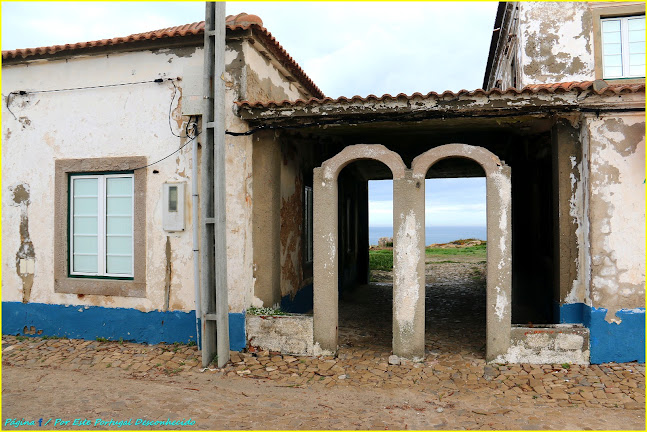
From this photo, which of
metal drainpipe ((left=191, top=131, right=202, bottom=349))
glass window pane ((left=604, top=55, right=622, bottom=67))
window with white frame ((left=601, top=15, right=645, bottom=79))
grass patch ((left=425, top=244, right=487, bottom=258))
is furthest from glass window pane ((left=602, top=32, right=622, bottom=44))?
grass patch ((left=425, top=244, right=487, bottom=258))

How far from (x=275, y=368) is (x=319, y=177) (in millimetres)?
2652

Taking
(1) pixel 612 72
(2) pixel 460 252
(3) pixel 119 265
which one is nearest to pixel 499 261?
(1) pixel 612 72

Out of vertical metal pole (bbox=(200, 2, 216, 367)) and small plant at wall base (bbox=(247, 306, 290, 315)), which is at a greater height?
vertical metal pole (bbox=(200, 2, 216, 367))

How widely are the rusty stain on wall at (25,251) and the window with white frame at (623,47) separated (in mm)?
10324

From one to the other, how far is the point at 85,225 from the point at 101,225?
0.34 meters

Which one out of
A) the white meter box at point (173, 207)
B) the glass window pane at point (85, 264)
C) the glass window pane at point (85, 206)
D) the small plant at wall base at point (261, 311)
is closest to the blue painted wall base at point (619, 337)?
the small plant at wall base at point (261, 311)

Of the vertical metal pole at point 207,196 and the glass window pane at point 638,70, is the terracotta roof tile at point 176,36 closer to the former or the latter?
the vertical metal pole at point 207,196

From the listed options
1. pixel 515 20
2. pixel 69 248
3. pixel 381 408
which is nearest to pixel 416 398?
pixel 381 408

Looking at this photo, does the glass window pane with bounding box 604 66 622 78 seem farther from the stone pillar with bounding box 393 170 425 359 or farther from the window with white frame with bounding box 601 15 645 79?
the stone pillar with bounding box 393 170 425 359

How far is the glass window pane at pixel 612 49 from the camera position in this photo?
761cm

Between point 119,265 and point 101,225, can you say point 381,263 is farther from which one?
point 101,225

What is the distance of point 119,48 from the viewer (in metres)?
6.72

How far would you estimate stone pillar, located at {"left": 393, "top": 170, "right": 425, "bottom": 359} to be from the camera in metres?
5.68

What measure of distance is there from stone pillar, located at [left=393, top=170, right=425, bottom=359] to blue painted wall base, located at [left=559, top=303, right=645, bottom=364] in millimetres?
2189
